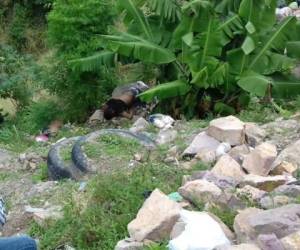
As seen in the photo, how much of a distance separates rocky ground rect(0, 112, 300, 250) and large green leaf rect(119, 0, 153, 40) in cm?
142

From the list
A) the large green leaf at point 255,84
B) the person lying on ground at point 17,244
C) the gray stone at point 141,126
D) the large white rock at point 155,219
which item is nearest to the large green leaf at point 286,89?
the large green leaf at point 255,84

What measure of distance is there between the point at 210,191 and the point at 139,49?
3.73 m

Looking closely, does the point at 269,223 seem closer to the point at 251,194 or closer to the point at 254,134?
the point at 251,194

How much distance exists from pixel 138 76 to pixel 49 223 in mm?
5100

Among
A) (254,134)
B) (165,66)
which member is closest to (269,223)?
(254,134)

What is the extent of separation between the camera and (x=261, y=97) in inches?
311

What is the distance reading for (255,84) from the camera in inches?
294

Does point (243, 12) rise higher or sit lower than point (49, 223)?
higher

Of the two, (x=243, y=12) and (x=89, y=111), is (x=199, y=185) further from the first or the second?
(x=89, y=111)

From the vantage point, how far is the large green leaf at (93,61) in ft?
27.2

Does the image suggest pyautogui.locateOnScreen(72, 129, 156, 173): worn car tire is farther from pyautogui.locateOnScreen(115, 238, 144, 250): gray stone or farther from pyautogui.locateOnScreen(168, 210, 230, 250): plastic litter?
pyautogui.locateOnScreen(168, 210, 230, 250): plastic litter

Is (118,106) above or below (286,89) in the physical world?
below

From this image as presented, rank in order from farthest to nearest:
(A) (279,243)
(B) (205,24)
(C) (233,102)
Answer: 1. (C) (233,102)
2. (B) (205,24)
3. (A) (279,243)

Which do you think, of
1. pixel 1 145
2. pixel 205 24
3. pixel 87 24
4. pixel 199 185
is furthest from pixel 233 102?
pixel 199 185
